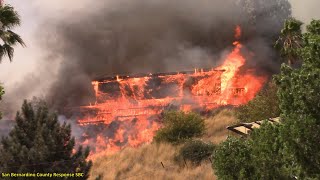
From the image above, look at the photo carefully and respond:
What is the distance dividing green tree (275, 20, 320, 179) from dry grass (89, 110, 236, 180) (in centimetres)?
1111

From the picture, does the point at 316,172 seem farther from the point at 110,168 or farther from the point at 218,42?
the point at 218,42

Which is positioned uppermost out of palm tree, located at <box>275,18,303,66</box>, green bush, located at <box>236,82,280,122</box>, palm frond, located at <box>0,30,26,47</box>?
palm tree, located at <box>275,18,303,66</box>

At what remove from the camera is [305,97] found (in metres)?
5.45

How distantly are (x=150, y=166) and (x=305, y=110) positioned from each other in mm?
15427

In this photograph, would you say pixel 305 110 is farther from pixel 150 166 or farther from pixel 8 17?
pixel 150 166

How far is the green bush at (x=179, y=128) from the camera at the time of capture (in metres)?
24.1

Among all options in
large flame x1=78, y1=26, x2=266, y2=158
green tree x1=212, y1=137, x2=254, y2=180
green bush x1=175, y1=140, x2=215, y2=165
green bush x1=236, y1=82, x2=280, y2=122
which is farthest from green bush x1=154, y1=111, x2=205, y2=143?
green tree x1=212, y1=137, x2=254, y2=180

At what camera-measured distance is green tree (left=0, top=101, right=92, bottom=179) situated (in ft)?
40.3

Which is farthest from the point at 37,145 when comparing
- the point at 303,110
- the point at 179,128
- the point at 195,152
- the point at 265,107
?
the point at 179,128

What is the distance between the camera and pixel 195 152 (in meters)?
20.6

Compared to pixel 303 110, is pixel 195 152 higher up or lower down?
lower down

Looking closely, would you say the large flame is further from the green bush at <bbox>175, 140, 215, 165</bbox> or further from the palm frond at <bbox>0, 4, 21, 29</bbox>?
the palm frond at <bbox>0, 4, 21, 29</bbox>

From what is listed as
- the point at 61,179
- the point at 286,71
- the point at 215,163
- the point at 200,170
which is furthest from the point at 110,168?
the point at 286,71

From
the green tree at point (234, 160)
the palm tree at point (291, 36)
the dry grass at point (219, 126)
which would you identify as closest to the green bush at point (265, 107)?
the palm tree at point (291, 36)
